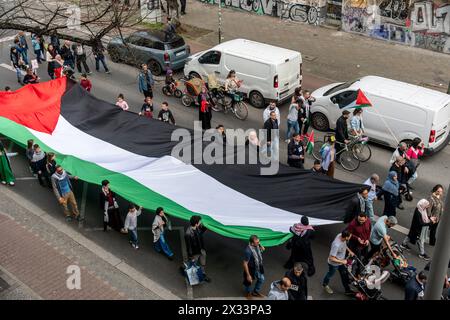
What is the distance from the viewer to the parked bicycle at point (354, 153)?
50.4ft

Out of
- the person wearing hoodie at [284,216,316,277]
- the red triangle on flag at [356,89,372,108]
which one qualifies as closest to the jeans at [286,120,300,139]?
the red triangle on flag at [356,89,372,108]

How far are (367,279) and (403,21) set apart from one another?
1650cm

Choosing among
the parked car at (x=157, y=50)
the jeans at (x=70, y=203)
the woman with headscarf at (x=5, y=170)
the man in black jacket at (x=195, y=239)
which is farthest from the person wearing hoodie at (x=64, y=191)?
the parked car at (x=157, y=50)

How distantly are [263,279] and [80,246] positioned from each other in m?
4.37

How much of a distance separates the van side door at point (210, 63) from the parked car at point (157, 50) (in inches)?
80.6

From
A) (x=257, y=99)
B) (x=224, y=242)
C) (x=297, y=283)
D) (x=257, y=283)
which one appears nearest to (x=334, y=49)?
(x=257, y=99)

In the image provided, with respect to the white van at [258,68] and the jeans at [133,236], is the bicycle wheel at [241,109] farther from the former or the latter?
the jeans at [133,236]

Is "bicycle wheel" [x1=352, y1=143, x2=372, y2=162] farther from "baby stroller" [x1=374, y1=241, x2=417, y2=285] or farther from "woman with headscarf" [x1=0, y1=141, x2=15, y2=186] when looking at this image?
"woman with headscarf" [x1=0, y1=141, x2=15, y2=186]

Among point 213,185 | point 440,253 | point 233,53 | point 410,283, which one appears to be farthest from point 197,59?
point 440,253

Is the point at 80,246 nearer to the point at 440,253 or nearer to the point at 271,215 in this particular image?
the point at 271,215

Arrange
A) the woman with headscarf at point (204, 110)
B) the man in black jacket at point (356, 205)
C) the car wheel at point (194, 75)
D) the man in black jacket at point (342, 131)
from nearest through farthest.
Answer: the man in black jacket at point (356, 205) → the man in black jacket at point (342, 131) → the woman with headscarf at point (204, 110) → the car wheel at point (194, 75)

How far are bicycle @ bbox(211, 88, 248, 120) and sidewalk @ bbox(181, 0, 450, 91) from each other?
5.06m

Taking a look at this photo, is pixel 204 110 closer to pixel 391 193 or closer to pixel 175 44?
pixel 175 44
